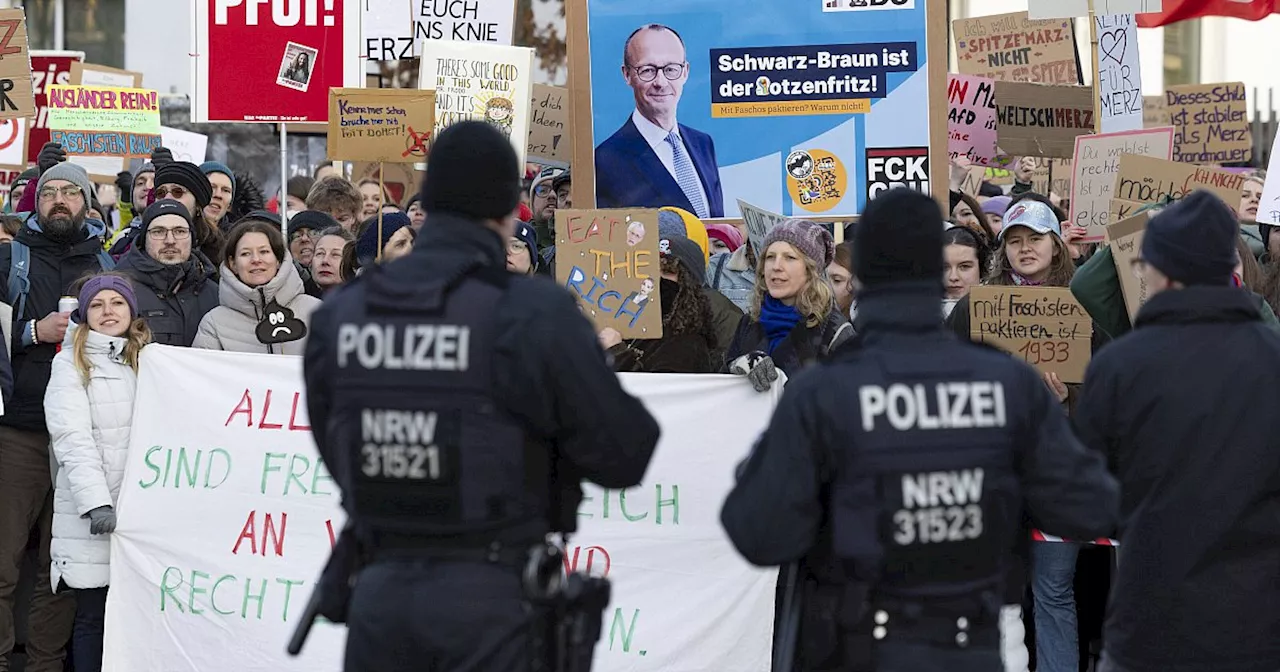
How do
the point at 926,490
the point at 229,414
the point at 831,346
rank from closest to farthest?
the point at 926,490 < the point at 831,346 < the point at 229,414

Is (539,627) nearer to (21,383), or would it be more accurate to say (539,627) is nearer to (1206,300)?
(1206,300)

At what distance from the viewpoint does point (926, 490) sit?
13.2 ft

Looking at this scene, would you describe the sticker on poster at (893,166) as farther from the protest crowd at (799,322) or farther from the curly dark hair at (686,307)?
the curly dark hair at (686,307)

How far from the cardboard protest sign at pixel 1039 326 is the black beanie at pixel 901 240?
2.96 metres

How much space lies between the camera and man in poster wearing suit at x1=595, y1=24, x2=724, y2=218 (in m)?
8.80

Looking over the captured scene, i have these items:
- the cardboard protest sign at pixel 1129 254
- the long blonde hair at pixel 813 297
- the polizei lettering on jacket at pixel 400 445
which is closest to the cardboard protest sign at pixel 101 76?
the long blonde hair at pixel 813 297

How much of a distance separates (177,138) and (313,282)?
4.58 meters

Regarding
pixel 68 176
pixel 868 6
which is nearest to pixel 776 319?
pixel 868 6

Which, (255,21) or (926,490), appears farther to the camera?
(255,21)

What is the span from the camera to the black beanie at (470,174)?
4164 mm

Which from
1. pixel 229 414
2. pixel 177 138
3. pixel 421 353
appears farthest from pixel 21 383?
pixel 177 138

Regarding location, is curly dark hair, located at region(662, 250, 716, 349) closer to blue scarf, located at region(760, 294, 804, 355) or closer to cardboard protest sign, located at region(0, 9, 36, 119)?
blue scarf, located at region(760, 294, 804, 355)

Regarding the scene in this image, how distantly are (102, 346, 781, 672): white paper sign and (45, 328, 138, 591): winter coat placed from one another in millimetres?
68

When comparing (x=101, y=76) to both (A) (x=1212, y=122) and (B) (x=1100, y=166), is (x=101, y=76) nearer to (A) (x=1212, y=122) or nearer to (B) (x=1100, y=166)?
(A) (x=1212, y=122)
